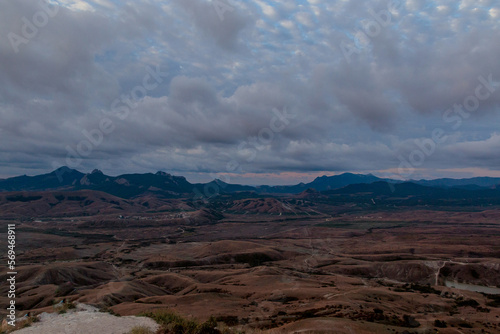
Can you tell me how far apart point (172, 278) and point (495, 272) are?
97268 mm

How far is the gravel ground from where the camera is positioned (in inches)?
1052

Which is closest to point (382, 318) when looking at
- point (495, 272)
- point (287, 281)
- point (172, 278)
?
point (287, 281)

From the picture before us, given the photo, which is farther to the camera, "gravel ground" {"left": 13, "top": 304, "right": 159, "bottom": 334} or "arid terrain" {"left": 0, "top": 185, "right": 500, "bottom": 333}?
"arid terrain" {"left": 0, "top": 185, "right": 500, "bottom": 333}

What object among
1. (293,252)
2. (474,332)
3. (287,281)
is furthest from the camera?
(293,252)

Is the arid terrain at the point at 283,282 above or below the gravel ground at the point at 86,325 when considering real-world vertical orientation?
below

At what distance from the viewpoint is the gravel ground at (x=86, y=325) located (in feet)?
87.7

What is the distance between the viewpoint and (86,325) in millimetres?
28641

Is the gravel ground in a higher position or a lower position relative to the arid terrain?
higher

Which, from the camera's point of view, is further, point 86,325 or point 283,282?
point 283,282

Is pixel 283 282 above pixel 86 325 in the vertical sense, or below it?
below

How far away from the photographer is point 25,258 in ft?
423

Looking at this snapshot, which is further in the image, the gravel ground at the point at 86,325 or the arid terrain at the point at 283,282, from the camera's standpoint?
the arid terrain at the point at 283,282

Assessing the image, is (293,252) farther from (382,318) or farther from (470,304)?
(382,318)

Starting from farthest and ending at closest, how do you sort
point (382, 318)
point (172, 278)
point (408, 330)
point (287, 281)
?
point (172, 278)
point (287, 281)
point (382, 318)
point (408, 330)
